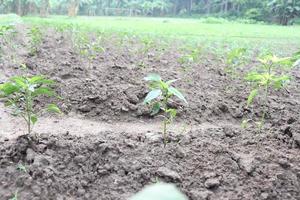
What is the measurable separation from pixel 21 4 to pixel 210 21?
40.4 feet

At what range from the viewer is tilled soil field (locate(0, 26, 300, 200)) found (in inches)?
80.9

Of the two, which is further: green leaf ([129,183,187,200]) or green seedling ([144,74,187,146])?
green seedling ([144,74,187,146])

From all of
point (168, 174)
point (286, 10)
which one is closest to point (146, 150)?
point (168, 174)

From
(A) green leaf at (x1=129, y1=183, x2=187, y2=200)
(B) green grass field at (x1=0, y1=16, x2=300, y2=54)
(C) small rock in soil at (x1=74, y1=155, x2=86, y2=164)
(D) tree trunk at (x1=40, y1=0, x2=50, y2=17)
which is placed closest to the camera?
(A) green leaf at (x1=129, y1=183, x2=187, y2=200)

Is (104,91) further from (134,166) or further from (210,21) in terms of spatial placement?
(210,21)

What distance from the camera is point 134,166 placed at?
2.22 m

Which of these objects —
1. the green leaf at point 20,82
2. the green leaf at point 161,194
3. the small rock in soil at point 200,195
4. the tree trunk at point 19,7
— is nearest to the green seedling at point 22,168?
the green leaf at point 20,82

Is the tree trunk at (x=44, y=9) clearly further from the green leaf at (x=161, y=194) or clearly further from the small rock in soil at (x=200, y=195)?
the green leaf at (x=161, y=194)

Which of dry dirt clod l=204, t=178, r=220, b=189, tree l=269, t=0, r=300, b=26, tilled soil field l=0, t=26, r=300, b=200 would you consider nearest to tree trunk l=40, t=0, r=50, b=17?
tree l=269, t=0, r=300, b=26

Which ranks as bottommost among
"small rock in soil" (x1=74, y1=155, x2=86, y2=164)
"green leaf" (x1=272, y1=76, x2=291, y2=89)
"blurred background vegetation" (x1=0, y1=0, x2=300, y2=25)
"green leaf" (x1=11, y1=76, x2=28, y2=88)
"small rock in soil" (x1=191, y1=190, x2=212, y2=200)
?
"blurred background vegetation" (x1=0, y1=0, x2=300, y2=25)

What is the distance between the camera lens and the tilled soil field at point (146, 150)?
2.05 metres

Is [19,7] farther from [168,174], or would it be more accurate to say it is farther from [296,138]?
[168,174]

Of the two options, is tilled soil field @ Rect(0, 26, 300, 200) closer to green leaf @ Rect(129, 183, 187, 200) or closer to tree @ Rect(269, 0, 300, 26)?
green leaf @ Rect(129, 183, 187, 200)

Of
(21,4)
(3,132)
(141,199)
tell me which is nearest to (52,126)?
(3,132)
